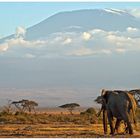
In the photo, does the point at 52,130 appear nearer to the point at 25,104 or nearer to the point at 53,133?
the point at 53,133

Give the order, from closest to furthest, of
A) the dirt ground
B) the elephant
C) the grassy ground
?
the dirt ground < the grassy ground < the elephant

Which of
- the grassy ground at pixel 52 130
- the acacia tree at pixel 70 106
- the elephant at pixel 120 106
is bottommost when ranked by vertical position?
the acacia tree at pixel 70 106

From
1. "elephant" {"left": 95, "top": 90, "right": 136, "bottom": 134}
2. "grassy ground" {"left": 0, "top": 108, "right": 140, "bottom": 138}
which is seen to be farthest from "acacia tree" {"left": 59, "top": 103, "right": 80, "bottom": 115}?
"elephant" {"left": 95, "top": 90, "right": 136, "bottom": 134}

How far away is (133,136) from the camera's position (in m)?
22.6

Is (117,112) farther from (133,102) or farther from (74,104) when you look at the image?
(74,104)

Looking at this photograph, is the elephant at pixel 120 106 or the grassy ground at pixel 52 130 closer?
the grassy ground at pixel 52 130

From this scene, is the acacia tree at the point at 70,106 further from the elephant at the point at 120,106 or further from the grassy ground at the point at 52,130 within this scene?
the elephant at the point at 120,106

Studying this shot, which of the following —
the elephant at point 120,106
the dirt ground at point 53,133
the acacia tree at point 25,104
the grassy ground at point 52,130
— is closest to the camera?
the dirt ground at point 53,133

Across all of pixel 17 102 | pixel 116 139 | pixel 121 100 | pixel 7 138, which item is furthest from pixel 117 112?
pixel 17 102

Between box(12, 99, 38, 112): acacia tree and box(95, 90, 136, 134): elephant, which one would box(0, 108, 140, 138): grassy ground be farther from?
box(12, 99, 38, 112): acacia tree

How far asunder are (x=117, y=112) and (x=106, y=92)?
1.50 m

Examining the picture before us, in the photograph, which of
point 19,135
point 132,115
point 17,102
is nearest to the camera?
point 19,135

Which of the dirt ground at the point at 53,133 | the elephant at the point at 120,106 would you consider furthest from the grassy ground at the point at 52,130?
the elephant at the point at 120,106

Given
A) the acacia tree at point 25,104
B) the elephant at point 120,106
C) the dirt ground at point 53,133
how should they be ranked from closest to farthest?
the dirt ground at point 53,133 < the elephant at point 120,106 < the acacia tree at point 25,104
